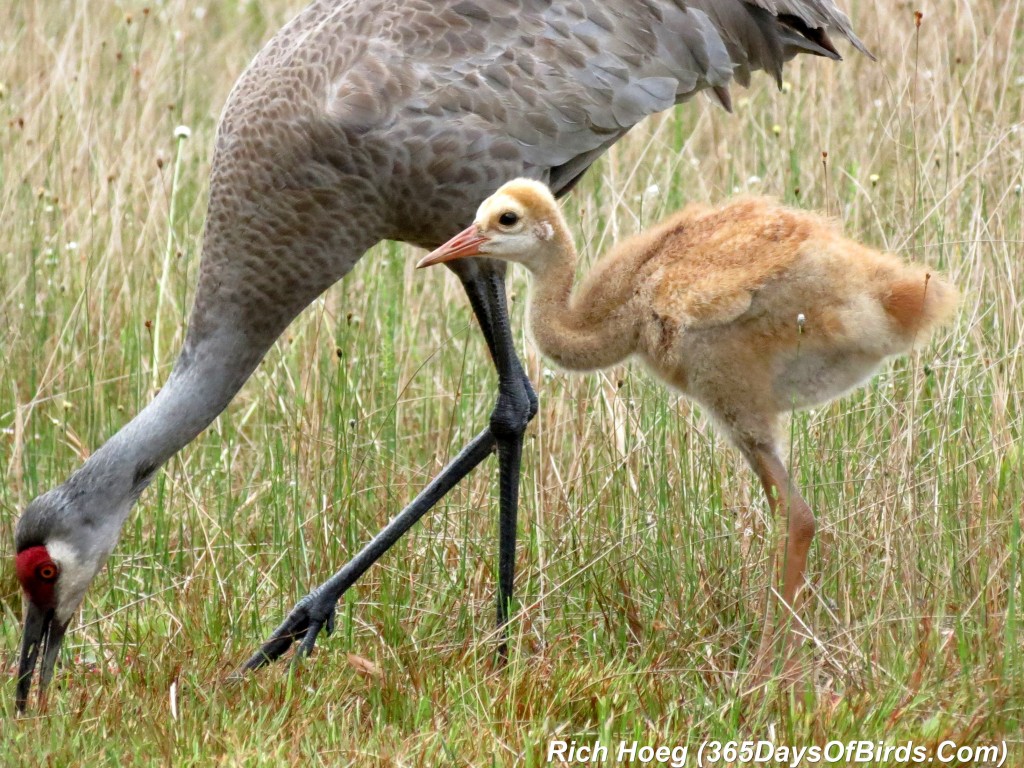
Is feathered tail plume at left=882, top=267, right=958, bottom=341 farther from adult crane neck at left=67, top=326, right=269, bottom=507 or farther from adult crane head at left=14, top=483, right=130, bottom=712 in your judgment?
adult crane head at left=14, top=483, right=130, bottom=712

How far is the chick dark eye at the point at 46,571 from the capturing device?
13.4 feet

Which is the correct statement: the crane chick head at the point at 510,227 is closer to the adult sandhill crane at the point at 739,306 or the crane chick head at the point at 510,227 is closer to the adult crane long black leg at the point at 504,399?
the adult sandhill crane at the point at 739,306

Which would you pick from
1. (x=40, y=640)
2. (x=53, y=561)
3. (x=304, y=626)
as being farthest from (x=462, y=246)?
(x=40, y=640)

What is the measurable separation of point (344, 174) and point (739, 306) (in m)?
1.17

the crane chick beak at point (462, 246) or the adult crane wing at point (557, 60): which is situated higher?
the adult crane wing at point (557, 60)

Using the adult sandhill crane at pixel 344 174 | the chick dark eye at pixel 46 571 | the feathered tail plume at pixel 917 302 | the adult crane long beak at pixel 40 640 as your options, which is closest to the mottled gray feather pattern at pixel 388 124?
the adult sandhill crane at pixel 344 174

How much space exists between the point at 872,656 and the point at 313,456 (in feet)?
6.48

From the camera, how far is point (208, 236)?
14.4 ft

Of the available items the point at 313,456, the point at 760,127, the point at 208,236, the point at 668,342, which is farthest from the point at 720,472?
the point at 760,127

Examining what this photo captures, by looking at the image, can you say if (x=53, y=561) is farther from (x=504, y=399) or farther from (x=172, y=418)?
(x=504, y=399)

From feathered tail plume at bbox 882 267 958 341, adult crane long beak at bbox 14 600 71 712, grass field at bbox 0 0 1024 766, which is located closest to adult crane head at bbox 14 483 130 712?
adult crane long beak at bbox 14 600 71 712

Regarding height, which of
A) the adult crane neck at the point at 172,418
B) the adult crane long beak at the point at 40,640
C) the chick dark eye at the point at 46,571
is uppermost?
the adult crane neck at the point at 172,418

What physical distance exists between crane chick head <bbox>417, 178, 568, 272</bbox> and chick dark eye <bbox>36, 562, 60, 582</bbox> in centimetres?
124

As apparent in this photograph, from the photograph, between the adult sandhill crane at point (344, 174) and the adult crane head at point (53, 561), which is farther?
the adult sandhill crane at point (344, 174)
